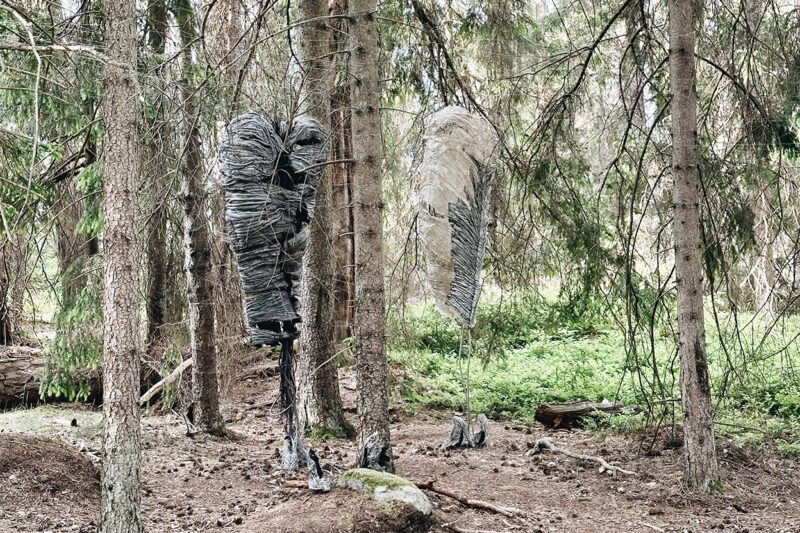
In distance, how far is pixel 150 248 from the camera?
10.4 m

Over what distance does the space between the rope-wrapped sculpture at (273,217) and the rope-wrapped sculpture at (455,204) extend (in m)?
1.19

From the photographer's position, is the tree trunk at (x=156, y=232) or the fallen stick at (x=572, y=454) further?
the tree trunk at (x=156, y=232)

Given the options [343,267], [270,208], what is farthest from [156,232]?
[270,208]

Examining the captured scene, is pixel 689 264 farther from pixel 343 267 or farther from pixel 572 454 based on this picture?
pixel 343 267

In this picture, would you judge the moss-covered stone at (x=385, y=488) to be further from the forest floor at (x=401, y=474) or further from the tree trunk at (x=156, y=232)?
the tree trunk at (x=156, y=232)

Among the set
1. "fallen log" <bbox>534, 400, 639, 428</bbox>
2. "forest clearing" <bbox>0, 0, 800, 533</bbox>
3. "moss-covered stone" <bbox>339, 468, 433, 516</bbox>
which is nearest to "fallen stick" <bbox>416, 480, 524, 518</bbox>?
"forest clearing" <bbox>0, 0, 800, 533</bbox>

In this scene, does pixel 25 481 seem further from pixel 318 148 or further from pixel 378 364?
pixel 318 148

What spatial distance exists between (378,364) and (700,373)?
3065 millimetres

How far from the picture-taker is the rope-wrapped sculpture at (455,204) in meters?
7.54

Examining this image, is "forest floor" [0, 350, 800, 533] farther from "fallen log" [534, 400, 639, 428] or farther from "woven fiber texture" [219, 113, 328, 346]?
"woven fiber texture" [219, 113, 328, 346]

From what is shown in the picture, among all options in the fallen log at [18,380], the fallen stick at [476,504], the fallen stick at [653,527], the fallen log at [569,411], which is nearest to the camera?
the fallen stick at [653,527]

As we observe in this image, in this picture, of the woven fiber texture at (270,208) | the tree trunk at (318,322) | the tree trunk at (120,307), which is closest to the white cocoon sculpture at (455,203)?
the woven fiber texture at (270,208)

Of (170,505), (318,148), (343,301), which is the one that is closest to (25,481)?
(170,505)

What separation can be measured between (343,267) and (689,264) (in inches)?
143
